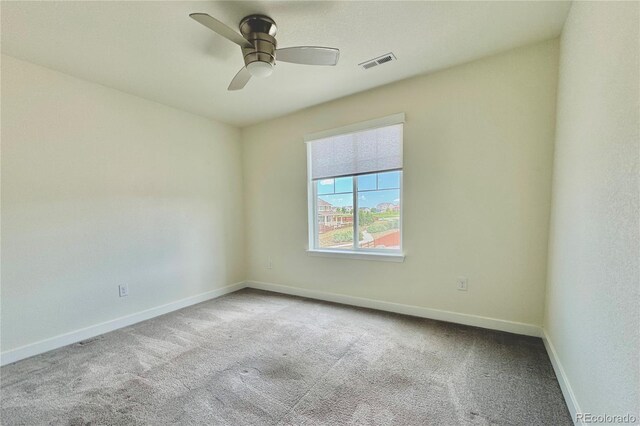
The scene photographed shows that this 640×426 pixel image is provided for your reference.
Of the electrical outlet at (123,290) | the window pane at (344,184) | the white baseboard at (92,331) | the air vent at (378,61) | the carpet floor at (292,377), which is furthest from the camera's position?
the window pane at (344,184)

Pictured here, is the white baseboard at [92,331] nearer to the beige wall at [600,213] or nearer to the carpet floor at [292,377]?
the carpet floor at [292,377]

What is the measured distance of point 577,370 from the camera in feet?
4.62

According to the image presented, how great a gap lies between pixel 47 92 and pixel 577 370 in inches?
170

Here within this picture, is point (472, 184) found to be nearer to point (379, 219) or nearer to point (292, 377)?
point (379, 219)

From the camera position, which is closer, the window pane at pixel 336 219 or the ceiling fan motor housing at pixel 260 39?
the ceiling fan motor housing at pixel 260 39

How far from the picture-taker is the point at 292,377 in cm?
183

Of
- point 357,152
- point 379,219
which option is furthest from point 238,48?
point 379,219

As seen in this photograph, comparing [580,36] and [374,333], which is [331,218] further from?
[580,36]

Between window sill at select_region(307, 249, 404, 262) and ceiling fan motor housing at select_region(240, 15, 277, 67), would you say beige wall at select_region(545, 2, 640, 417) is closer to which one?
window sill at select_region(307, 249, 404, 262)

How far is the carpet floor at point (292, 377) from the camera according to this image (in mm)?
1491

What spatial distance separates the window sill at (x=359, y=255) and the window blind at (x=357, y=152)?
952 mm

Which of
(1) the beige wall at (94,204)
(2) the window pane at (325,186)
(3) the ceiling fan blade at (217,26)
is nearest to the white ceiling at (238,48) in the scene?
(3) the ceiling fan blade at (217,26)

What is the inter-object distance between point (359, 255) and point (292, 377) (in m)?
1.56

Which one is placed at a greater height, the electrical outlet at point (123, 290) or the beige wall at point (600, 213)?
the beige wall at point (600, 213)
